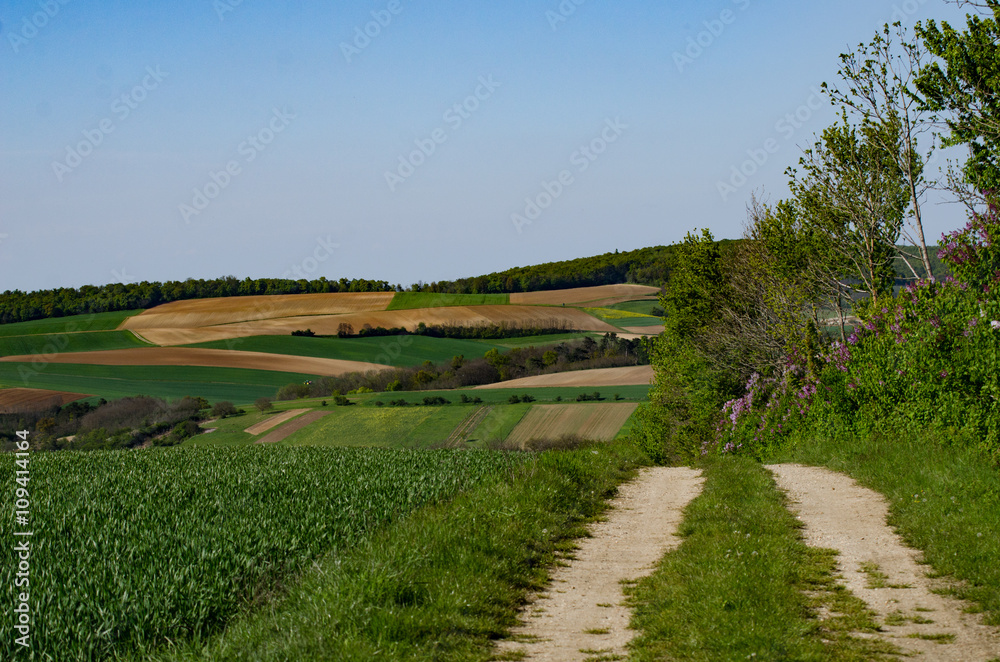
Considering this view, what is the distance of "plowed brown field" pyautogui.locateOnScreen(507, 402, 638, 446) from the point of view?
157ft

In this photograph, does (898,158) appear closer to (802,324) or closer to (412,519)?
(802,324)

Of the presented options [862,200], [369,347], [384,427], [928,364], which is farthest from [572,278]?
[928,364]

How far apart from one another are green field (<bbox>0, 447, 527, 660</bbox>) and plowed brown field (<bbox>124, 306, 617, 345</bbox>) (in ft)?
203

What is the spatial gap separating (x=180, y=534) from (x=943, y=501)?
9.03 meters

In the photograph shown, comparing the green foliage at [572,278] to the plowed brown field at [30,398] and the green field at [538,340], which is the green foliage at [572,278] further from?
the plowed brown field at [30,398]

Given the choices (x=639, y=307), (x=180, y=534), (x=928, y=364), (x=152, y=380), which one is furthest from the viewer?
(x=639, y=307)

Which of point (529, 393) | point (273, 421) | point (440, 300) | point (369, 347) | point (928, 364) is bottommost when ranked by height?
point (273, 421)

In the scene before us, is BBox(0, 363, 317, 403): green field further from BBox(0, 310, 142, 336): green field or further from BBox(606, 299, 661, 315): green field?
BBox(606, 299, 661, 315): green field

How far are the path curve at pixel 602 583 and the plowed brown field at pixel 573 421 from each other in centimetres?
3494

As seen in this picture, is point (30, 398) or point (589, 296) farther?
point (589, 296)

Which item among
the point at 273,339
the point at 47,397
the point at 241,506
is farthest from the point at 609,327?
Answer: the point at 241,506

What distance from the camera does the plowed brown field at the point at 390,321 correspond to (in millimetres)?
75812

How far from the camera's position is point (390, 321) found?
82.0 meters

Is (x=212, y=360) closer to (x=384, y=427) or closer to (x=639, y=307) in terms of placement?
(x=384, y=427)
